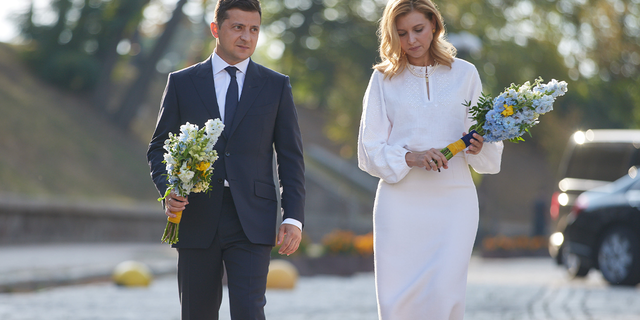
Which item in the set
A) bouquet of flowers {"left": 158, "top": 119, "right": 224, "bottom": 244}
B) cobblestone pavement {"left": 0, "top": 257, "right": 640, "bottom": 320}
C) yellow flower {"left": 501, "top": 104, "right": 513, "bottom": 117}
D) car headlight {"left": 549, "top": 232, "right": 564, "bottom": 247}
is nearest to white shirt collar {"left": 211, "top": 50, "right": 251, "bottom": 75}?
bouquet of flowers {"left": 158, "top": 119, "right": 224, "bottom": 244}

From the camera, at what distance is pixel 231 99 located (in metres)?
3.95

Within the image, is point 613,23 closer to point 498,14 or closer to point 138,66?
point 498,14

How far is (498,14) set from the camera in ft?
94.5

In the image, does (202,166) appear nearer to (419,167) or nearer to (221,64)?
(221,64)

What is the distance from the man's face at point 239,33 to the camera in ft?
12.9

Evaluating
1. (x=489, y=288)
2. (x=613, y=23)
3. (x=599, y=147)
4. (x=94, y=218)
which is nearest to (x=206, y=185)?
(x=489, y=288)

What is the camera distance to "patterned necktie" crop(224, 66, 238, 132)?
3902 millimetres

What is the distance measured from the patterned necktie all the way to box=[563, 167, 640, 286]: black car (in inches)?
304

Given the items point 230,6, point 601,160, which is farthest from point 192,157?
point 601,160

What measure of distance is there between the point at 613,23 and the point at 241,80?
102ft

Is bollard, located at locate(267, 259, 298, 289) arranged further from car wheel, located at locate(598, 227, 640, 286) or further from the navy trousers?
the navy trousers

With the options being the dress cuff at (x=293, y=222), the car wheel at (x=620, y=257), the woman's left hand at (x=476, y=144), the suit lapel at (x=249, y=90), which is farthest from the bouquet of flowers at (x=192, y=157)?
the car wheel at (x=620, y=257)

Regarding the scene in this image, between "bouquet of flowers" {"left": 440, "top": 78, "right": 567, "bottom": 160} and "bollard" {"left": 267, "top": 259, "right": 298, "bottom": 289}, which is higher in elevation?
"bouquet of flowers" {"left": 440, "top": 78, "right": 567, "bottom": 160}

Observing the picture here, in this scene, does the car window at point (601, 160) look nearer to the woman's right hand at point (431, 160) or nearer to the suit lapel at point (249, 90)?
the woman's right hand at point (431, 160)
